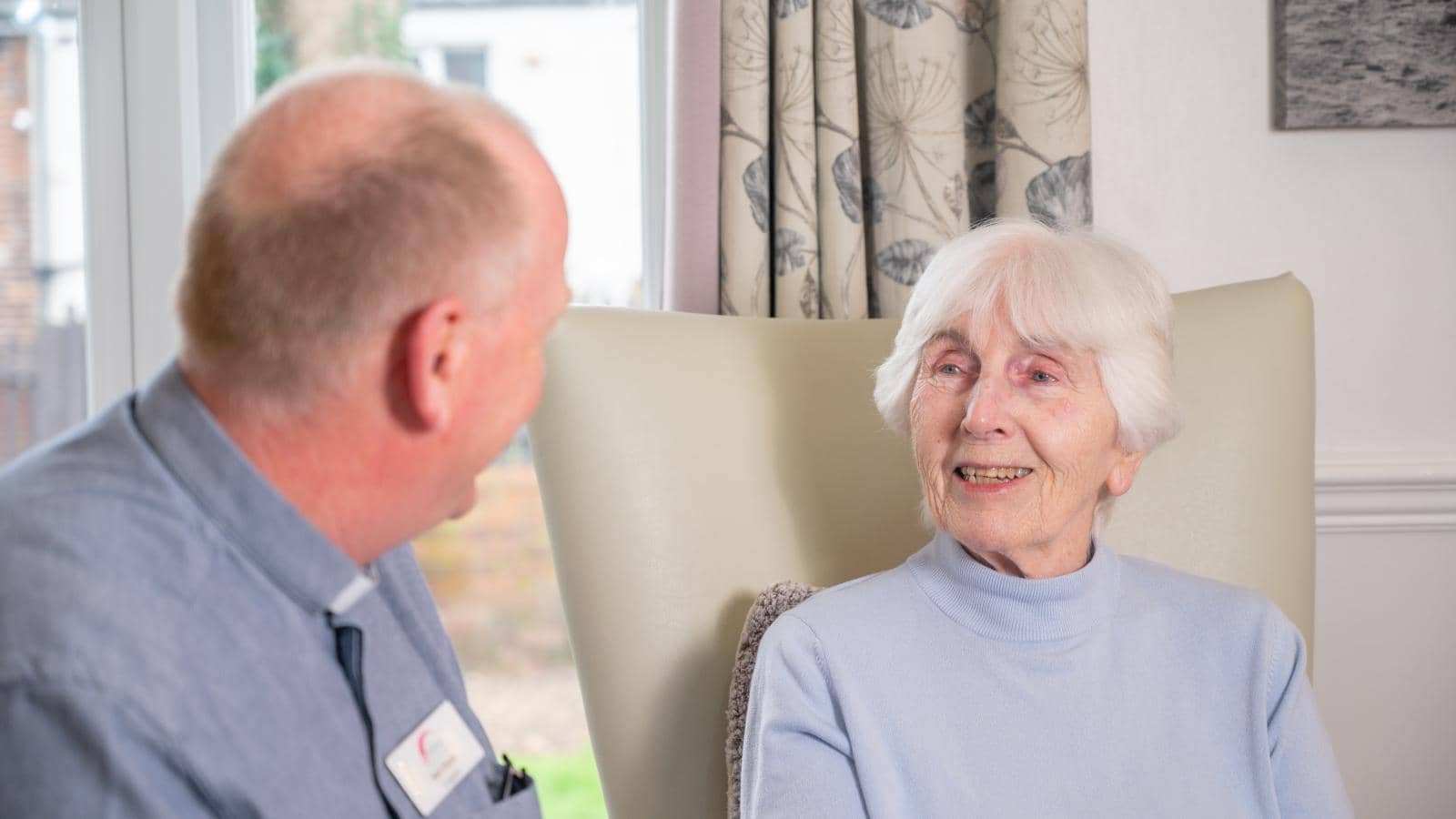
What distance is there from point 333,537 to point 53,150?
Answer: 71.8 inches

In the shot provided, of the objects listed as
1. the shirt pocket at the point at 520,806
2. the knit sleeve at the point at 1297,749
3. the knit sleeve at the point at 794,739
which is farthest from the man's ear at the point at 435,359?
the knit sleeve at the point at 1297,749

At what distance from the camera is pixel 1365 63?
204 cm

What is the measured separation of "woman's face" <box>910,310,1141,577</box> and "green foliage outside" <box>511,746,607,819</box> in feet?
4.23

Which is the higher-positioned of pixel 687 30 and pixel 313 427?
pixel 687 30

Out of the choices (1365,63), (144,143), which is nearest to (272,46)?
(144,143)

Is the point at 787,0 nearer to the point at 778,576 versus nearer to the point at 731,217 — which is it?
the point at 731,217

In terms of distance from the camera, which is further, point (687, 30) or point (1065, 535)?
point (687, 30)

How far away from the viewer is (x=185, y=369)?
71 cm

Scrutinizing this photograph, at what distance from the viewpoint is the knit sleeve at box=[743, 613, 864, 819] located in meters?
1.26

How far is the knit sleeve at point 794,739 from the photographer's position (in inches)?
49.5

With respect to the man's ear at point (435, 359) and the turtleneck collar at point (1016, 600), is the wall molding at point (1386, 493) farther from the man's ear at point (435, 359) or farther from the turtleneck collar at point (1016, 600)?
the man's ear at point (435, 359)

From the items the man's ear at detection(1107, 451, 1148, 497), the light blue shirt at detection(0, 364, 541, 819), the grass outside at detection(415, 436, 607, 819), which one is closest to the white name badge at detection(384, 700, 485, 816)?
the light blue shirt at detection(0, 364, 541, 819)

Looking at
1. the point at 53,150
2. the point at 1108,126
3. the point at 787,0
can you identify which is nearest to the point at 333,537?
the point at 787,0

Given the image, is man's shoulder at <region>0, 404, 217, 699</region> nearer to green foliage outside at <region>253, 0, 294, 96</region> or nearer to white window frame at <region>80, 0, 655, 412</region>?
white window frame at <region>80, 0, 655, 412</region>
